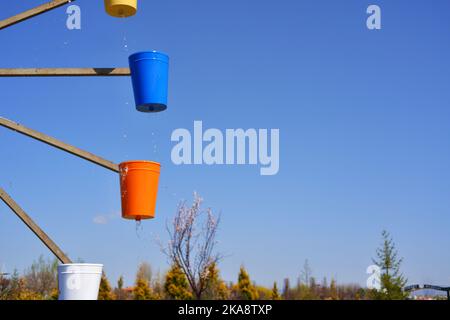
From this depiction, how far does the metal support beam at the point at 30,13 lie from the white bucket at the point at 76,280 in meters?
2.27

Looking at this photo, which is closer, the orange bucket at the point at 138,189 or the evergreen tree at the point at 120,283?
the orange bucket at the point at 138,189

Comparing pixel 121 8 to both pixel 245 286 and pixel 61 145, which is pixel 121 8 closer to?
pixel 61 145

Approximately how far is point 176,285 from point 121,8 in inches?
588

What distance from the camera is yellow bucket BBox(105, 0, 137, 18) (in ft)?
17.3

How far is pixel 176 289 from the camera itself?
19156 millimetres

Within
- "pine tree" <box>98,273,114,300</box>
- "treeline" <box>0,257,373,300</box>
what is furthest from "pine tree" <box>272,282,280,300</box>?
"pine tree" <box>98,273,114,300</box>

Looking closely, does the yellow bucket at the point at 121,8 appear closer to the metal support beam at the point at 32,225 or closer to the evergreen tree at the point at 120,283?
the metal support beam at the point at 32,225

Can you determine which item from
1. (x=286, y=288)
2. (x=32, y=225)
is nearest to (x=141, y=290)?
(x=286, y=288)

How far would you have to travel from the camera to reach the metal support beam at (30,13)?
5707 millimetres

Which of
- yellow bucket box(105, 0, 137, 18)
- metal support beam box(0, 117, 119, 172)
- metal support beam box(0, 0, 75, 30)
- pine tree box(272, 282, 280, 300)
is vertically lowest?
pine tree box(272, 282, 280, 300)

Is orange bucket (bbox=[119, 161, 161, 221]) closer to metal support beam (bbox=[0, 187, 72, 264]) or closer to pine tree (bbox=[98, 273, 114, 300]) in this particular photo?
metal support beam (bbox=[0, 187, 72, 264])

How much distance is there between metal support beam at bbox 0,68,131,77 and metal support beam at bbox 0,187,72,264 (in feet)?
3.66

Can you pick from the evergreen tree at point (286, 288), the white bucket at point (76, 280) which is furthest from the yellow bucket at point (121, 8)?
the evergreen tree at point (286, 288)
